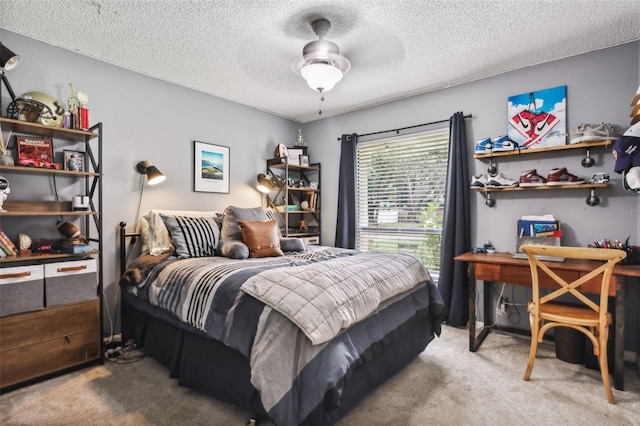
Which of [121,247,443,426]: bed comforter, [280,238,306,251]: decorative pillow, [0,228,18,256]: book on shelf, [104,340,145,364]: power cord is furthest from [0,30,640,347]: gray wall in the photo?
[121,247,443,426]: bed comforter

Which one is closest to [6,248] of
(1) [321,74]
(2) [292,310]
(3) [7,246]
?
(3) [7,246]

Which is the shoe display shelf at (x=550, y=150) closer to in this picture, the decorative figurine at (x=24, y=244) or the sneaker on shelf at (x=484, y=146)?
the sneaker on shelf at (x=484, y=146)

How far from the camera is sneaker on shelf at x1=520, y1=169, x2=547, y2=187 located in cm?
288

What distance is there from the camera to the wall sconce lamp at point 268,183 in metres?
4.09

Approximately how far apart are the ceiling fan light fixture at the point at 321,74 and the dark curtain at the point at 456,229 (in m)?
1.54

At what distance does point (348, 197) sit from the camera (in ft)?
14.1

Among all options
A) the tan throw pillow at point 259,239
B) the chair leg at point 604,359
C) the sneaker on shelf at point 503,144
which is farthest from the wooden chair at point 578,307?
the tan throw pillow at point 259,239

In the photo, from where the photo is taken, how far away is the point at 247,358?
168cm

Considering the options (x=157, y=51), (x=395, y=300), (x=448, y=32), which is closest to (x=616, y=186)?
(x=448, y=32)

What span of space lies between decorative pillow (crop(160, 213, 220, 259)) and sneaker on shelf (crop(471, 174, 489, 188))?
251 cm

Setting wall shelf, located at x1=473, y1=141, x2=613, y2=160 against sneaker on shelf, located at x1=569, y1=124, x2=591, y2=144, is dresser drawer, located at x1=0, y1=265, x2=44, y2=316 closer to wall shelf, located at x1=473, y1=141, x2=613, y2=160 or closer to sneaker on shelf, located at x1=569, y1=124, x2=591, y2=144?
wall shelf, located at x1=473, y1=141, x2=613, y2=160

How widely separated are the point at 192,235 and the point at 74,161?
1.04 metres

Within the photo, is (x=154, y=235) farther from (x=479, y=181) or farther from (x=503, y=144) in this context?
(x=503, y=144)

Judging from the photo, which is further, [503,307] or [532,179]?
[503,307]
